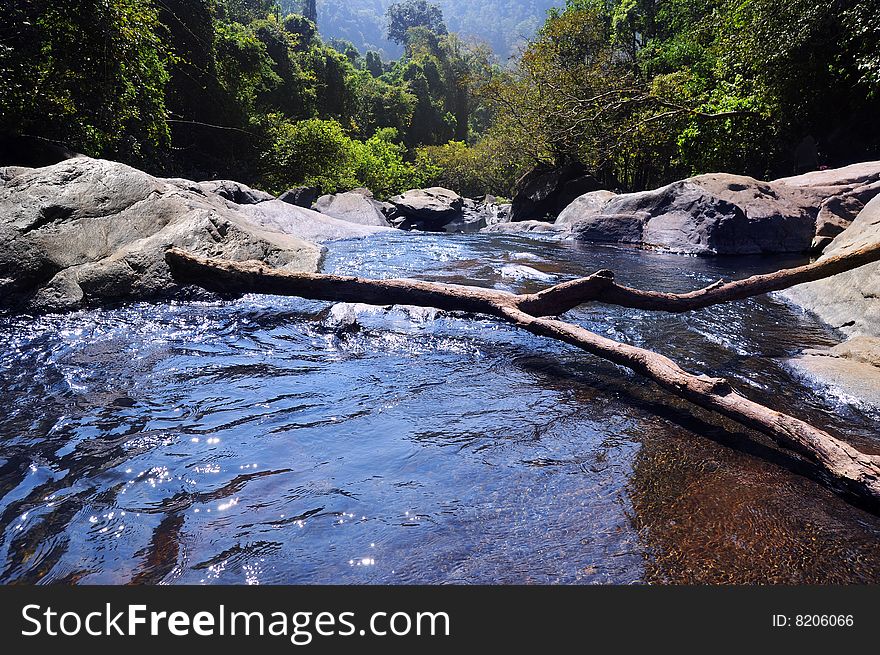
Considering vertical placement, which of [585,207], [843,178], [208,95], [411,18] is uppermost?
[411,18]

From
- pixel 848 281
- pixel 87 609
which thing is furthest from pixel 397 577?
pixel 848 281

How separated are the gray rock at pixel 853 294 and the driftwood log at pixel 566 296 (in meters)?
0.74

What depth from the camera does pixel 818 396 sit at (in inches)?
128

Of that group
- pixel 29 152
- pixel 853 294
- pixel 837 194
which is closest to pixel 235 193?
pixel 29 152

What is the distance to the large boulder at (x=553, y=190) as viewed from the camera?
18.5m

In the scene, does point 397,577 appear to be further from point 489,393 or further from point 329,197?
point 329,197

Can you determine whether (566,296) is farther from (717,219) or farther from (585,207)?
(585,207)

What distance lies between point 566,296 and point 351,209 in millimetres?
13498

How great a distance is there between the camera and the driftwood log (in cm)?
272

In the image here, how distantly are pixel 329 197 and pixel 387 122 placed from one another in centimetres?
2933

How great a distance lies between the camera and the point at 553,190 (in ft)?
61.3

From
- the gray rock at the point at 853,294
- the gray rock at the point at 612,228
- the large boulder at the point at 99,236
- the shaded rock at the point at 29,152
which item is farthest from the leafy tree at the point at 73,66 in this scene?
the gray rock at the point at 853,294

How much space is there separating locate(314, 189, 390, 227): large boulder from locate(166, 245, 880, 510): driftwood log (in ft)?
38.0

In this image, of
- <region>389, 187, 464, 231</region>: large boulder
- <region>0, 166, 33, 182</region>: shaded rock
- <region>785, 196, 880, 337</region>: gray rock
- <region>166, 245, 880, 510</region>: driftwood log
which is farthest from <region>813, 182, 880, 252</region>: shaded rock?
<region>389, 187, 464, 231</region>: large boulder
